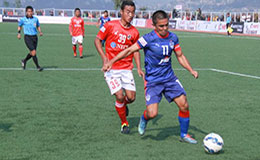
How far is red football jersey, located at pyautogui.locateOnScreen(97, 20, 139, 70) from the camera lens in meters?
6.04

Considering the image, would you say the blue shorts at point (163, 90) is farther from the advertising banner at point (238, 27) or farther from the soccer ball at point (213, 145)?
the advertising banner at point (238, 27)

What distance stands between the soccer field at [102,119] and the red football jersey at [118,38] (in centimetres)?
106

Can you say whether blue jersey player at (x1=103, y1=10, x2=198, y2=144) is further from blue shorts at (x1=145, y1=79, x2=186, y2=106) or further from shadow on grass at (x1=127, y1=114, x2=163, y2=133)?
shadow on grass at (x1=127, y1=114, x2=163, y2=133)

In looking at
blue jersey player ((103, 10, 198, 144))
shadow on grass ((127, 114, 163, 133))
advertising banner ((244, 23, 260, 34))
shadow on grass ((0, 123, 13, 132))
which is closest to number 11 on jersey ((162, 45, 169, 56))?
blue jersey player ((103, 10, 198, 144))

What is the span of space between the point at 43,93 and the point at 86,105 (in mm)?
1516

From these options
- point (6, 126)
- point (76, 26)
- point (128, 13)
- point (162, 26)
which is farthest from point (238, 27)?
point (6, 126)

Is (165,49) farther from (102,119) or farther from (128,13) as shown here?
(102,119)

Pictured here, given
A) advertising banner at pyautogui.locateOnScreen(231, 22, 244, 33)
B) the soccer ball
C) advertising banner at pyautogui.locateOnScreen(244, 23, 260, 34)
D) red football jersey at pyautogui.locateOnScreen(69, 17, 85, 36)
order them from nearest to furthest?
the soccer ball → red football jersey at pyautogui.locateOnScreen(69, 17, 85, 36) → advertising banner at pyautogui.locateOnScreen(244, 23, 260, 34) → advertising banner at pyautogui.locateOnScreen(231, 22, 244, 33)

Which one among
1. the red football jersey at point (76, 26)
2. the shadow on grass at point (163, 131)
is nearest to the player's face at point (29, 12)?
the red football jersey at point (76, 26)

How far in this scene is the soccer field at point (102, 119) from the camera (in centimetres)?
489

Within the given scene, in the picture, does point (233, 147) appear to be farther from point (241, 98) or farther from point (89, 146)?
point (241, 98)

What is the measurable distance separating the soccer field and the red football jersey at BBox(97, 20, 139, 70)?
3.47 ft

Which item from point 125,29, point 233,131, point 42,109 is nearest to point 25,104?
point 42,109

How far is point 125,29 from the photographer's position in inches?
239
